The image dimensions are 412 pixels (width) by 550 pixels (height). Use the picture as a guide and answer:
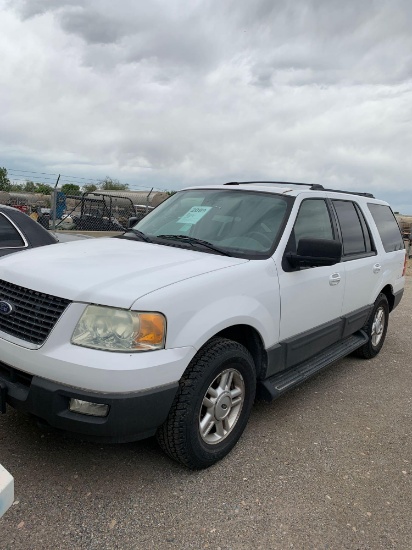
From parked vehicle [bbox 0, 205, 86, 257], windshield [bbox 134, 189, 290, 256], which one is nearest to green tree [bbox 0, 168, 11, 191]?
parked vehicle [bbox 0, 205, 86, 257]

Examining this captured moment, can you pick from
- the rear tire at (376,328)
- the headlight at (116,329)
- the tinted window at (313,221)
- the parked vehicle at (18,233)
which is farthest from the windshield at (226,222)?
the rear tire at (376,328)

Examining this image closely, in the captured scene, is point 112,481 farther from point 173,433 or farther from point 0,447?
point 0,447

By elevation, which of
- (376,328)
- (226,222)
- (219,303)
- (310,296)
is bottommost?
(376,328)

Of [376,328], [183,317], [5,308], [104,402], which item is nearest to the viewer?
[104,402]

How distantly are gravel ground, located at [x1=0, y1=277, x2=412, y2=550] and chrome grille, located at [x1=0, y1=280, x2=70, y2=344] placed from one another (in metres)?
0.89

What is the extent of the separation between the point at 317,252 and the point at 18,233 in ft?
10.4

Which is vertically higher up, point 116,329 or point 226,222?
point 226,222

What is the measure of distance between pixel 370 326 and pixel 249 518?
3174mm

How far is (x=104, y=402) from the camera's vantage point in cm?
232

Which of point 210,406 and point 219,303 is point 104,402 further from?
point 219,303

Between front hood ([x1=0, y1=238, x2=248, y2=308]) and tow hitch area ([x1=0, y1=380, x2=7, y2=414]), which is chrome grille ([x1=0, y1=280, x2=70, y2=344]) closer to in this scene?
front hood ([x1=0, y1=238, x2=248, y2=308])

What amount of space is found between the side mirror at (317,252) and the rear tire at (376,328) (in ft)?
6.87

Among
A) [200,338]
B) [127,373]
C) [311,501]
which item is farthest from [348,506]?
[127,373]

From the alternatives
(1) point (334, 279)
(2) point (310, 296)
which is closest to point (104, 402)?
(2) point (310, 296)
